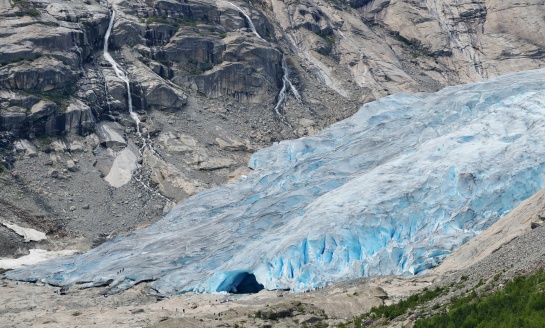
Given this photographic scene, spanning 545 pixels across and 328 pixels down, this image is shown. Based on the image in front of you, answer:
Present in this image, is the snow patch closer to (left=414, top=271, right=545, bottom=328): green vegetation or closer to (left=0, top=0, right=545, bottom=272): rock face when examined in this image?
(left=0, top=0, right=545, bottom=272): rock face

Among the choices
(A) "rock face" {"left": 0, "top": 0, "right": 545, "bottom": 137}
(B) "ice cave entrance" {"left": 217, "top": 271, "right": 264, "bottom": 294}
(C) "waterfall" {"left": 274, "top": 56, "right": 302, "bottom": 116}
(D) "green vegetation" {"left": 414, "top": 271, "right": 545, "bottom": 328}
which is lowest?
(B) "ice cave entrance" {"left": 217, "top": 271, "right": 264, "bottom": 294}

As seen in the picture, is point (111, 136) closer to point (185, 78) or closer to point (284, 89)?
point (185, 78)

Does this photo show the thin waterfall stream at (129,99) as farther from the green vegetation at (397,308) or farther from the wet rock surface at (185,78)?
the green vegetation at (397,308)

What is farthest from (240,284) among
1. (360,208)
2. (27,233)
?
(27,233)

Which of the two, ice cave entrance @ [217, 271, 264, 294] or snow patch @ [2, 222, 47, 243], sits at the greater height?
ice cave entrance @ [217, 271, 264, 294]

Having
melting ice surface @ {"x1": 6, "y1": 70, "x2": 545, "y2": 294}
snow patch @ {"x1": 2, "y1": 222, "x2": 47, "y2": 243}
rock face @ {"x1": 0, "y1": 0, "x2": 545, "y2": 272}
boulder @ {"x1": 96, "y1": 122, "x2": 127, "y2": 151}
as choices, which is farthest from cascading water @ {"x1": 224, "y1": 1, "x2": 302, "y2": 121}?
snow patch @ {"x1": 2, "y1": 222, "x2": 47, "y2": 243}

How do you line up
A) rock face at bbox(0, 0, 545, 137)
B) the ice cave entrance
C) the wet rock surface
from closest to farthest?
the ice cave entrance
the wet rock surface
rock face at bbox(0, 0, 545, 137)

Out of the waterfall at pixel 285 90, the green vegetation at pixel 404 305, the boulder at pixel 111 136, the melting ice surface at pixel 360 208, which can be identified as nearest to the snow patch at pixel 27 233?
the melting ice surface at pixel 360 208

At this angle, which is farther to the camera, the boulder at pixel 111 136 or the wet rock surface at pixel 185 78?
the boulder at pixel 111 136
